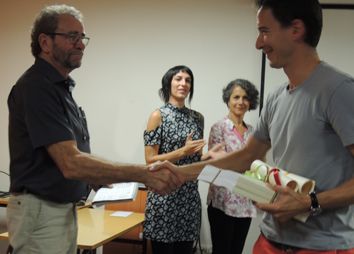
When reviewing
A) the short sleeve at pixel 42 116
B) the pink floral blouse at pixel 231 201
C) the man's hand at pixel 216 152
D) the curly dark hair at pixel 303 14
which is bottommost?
the pink floral blouse at pixel 231 201

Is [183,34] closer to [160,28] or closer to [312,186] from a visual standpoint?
[160,28]

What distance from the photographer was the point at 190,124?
8.54ft

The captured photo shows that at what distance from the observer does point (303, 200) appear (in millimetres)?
1053

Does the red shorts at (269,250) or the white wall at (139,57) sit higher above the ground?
the white wall at (139,57)

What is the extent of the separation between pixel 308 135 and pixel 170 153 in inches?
54.6

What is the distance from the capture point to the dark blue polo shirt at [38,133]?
56.3 inches

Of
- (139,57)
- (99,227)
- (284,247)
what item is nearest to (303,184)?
(284,247)

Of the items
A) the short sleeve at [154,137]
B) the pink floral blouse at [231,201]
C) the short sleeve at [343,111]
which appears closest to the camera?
the short sleeve at [343,111]

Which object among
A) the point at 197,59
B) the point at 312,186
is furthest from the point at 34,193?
the point at 197,59

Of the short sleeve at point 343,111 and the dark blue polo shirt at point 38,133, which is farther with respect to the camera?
the dark blue polo shirt at point 38,133

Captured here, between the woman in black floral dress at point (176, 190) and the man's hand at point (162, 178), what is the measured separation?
0.56 metres

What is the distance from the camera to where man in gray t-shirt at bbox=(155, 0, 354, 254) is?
1053 millimetres

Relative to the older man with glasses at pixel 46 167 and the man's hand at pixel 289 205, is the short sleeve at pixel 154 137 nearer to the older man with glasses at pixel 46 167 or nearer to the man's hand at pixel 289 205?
the older man with glasses at pixel 46 167

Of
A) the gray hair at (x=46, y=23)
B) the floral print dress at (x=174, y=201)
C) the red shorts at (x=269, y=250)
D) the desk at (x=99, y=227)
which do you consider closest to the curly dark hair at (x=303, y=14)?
the red shorts at (x=269, y=250)
